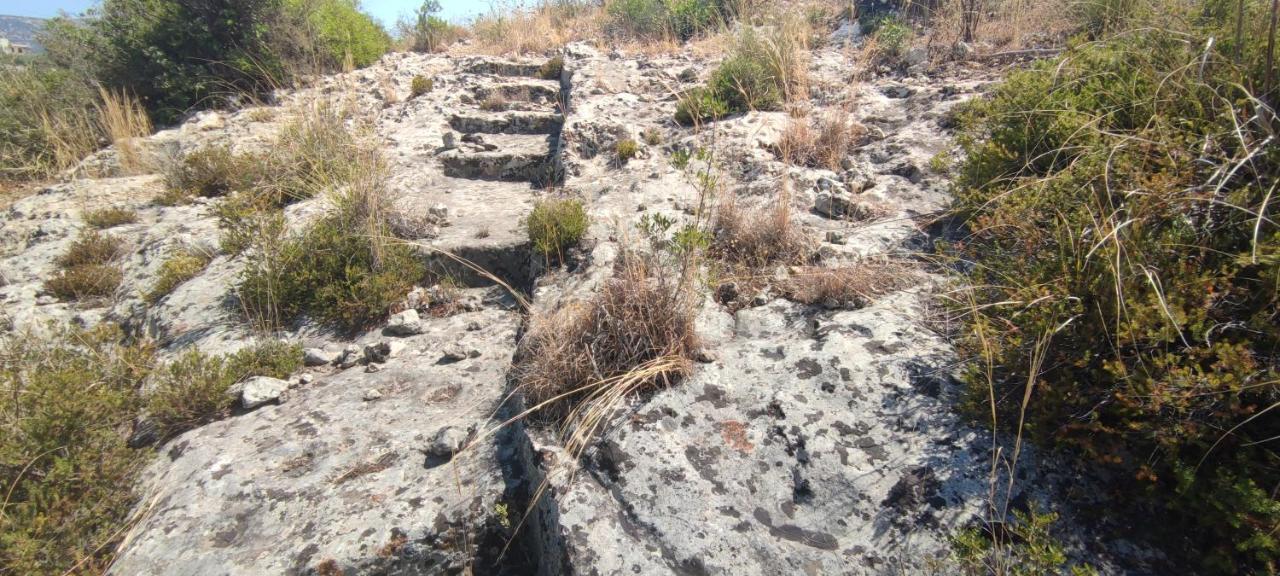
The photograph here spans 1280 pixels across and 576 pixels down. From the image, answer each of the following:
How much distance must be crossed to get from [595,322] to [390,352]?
2246 millimetres

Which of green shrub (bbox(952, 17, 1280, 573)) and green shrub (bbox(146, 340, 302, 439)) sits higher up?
green shrub (bbox(952, 17, 1280, 573))

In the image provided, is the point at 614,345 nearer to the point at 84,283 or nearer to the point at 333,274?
the point at 333,274

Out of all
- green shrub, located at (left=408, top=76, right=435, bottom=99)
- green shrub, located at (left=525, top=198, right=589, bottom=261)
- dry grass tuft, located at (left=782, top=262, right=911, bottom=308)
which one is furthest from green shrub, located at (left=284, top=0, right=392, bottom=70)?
dry grass tuft, located at (left=782, top=262, right=911, bottom=308)

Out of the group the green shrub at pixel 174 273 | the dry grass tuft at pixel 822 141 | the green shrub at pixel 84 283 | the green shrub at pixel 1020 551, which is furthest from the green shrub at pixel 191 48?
the green shrub at pixel 1020 551

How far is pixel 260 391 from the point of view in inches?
165

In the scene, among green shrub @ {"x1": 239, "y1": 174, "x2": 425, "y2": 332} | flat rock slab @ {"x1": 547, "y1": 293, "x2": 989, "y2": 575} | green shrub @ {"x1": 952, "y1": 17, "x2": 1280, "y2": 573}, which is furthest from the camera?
green shrub @ {"x1": 239, "y1": 174, "x2": 425, "y2": 332}

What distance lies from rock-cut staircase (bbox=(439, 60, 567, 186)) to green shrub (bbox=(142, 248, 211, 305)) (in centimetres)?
303

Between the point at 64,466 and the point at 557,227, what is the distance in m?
3.68

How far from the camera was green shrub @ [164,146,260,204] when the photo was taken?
7.57m

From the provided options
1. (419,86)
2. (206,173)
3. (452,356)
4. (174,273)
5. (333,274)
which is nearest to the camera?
(452,356)

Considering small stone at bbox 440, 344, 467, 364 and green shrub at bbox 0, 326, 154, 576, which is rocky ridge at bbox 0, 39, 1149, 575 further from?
green shrub at bbox 0, 326, 154, 576

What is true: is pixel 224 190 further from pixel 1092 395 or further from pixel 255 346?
pixel 1092 395

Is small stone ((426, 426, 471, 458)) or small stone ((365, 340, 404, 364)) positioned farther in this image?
small stone ((365, 340, 404, 364))

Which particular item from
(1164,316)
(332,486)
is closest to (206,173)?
(332,486)
